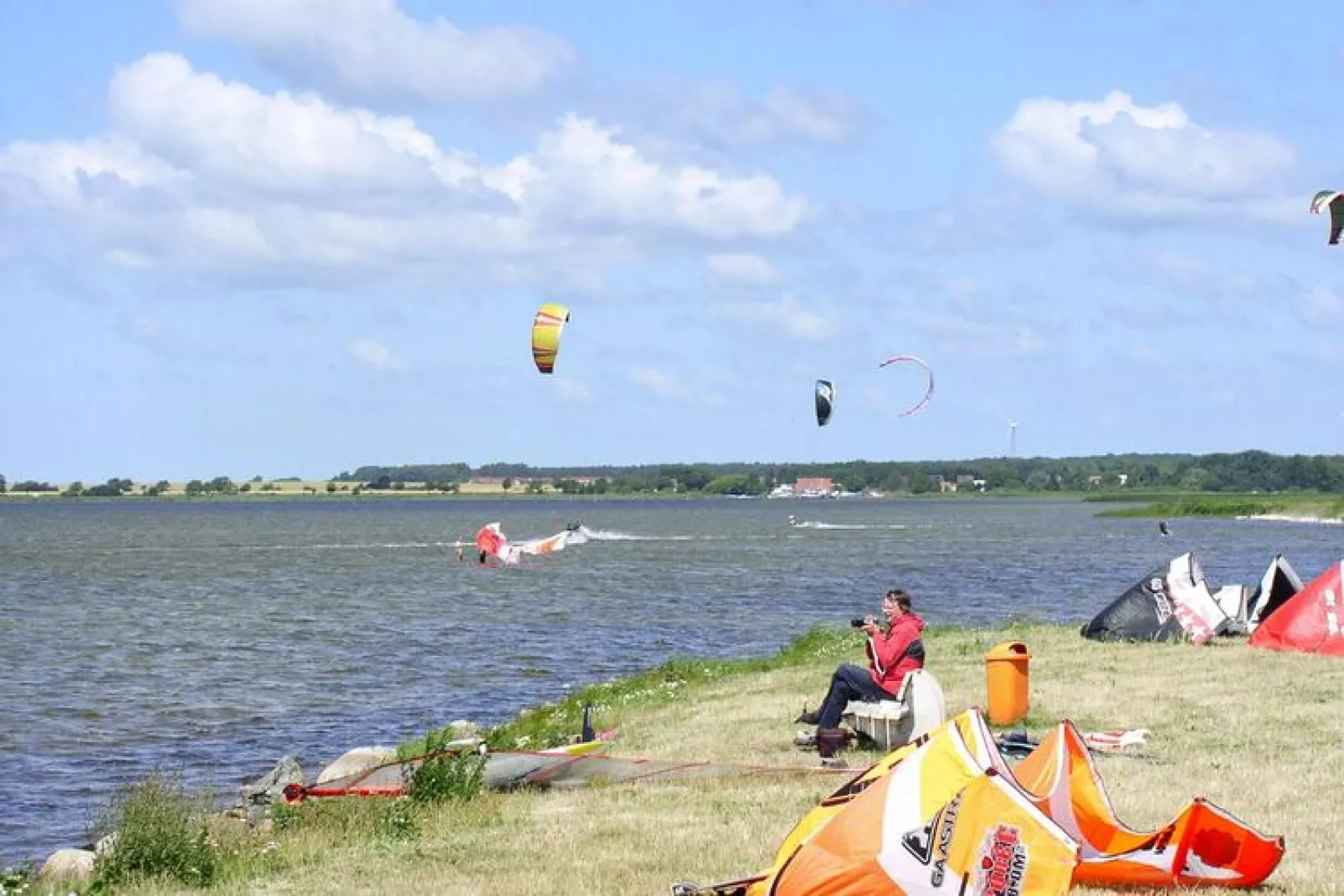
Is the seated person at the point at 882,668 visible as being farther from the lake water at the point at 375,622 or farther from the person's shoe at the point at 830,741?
the lake water at the point at 375,622

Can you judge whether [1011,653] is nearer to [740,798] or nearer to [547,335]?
[740,798]

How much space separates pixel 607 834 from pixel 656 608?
3368 centimetres

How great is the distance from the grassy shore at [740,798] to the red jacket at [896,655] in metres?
1.07

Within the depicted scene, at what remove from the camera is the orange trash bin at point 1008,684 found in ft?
55.8

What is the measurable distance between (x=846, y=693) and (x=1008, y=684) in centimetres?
222

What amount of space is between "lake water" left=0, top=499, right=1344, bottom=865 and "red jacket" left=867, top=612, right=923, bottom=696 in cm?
847

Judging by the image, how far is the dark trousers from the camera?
15555 mm

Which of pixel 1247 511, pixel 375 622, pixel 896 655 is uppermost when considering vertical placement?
pixel 896 655

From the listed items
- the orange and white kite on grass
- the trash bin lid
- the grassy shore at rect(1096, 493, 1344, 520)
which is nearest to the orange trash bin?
the trash bin lid

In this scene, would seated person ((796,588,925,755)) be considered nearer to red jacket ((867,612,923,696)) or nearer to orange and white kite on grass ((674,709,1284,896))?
red jacket ((867,612,923,696))

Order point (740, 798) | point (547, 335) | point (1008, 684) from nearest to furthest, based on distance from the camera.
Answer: point (740, 798), point (1008, 684), point (547, 335)

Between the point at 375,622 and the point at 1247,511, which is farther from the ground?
the point at 1247,511

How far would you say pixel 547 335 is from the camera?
82.0 ft

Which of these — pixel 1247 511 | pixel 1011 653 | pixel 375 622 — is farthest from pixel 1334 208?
pixel 1247 511
